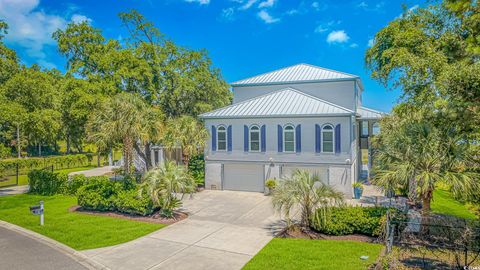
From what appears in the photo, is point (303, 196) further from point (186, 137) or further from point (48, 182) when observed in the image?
point (48, 182)

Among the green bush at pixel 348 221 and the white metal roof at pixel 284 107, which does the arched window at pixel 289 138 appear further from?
the green bush at pixel 348 221

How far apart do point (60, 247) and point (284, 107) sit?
49.2 feet

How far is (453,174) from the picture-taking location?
9.86 m

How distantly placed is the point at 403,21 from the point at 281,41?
24572mm

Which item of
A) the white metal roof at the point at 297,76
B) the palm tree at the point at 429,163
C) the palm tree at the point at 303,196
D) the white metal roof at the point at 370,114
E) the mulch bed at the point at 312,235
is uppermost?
the white metal roof at the point at 297,76

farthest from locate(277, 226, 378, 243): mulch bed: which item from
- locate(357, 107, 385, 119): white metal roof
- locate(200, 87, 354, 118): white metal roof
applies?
locate(357, 107, 385, 119): white metal roof

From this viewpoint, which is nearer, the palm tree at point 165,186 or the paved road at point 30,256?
the paved road at point 30,256

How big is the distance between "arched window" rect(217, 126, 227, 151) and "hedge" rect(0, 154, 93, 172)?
2115 cm

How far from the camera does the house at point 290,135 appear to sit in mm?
18922

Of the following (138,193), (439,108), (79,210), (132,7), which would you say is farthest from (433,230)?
(132,7)

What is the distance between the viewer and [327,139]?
19.2 m

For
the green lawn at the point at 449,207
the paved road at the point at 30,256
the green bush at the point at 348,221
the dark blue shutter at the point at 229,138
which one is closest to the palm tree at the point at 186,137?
the dark blue shutter at the point at 229,138

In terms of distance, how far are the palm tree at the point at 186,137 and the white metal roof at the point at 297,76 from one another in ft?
22.3

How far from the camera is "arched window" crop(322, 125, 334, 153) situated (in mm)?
19078
